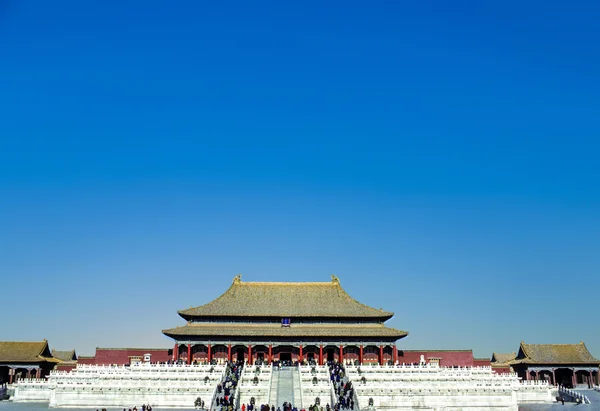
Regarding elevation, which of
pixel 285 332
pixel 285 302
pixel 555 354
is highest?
pixel 285 302

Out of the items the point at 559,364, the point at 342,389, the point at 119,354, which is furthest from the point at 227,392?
the point at 559,364

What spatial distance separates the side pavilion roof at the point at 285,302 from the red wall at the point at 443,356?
4.39 metres

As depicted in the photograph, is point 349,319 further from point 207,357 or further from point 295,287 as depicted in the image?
point 207,357

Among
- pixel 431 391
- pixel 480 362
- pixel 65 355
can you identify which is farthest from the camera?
pixel 65 355

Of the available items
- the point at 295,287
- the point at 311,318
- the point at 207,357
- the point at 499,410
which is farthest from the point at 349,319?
the point at 499,410

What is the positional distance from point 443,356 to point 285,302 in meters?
17.7

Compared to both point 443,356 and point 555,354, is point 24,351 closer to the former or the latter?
point 443,356

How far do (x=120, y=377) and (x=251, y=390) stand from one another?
11443 mm

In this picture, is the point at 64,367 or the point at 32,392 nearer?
the point at 32,392

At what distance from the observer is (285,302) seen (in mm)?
68062

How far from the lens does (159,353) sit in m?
63.8

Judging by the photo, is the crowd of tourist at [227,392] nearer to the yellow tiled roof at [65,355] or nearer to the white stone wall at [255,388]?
the white stone wall at [255,388]

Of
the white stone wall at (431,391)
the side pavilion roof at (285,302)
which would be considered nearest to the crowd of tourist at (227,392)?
the white stone wall at (431,391)

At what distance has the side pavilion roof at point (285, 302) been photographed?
65062mm
